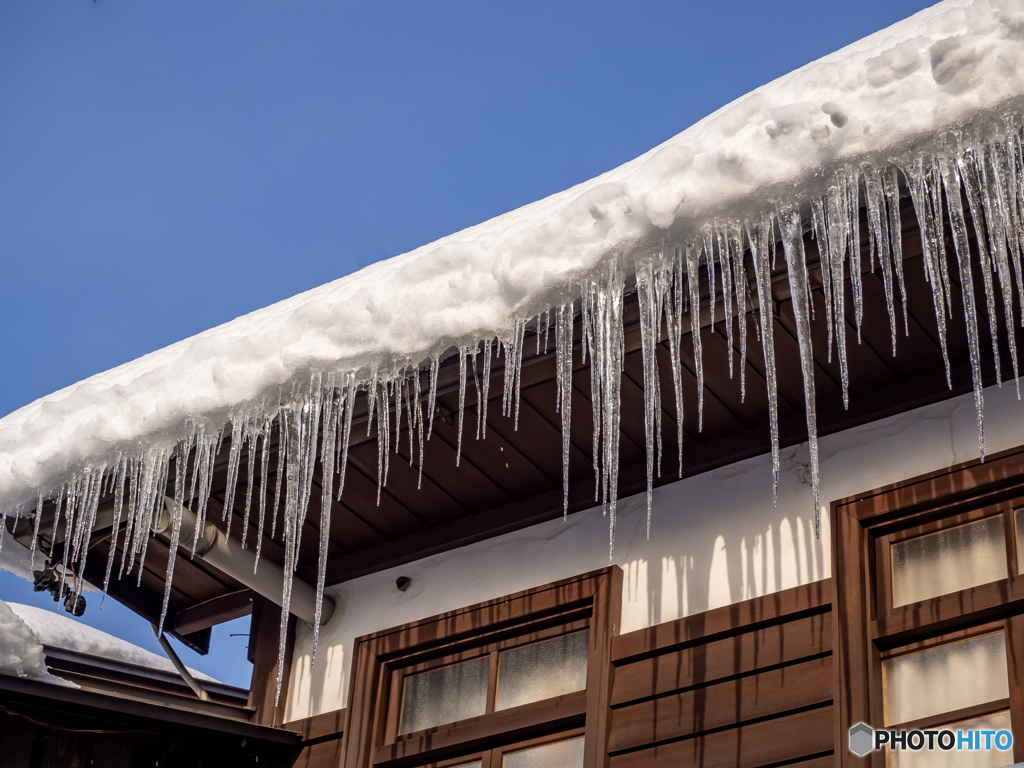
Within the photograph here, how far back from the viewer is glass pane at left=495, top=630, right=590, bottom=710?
4.06 meters

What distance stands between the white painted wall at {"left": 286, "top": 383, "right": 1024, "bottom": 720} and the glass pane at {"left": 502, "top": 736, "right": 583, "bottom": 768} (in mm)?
436

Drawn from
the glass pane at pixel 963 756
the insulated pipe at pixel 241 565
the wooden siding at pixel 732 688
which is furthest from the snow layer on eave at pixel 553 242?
the glass pane at pixel 963 756

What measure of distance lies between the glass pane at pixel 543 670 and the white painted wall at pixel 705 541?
22cm

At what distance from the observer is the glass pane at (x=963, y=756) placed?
3043 mm

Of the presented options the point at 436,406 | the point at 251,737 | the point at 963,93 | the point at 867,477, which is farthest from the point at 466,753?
the point at 963,93

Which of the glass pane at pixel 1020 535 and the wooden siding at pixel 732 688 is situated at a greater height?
the glass pane at pixel 1020 535

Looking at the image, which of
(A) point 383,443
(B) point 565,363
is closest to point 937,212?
(B) point 565,363

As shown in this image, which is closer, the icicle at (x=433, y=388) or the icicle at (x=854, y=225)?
the icicle at (x=854, y=225)

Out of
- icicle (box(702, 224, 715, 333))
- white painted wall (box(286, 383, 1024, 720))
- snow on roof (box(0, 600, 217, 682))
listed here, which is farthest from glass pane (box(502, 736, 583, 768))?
snow on roof (box(0, 600, 217, 682))

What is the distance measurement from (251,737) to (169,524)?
0.91 m

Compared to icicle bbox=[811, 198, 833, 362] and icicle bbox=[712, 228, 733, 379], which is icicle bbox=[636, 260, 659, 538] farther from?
icicle bbox=[811, 198, 833, 362]

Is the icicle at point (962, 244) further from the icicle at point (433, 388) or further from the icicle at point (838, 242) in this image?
the icicle at point (433, 388)

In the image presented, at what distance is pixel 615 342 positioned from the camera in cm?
341

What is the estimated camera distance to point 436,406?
3914 millimetres
